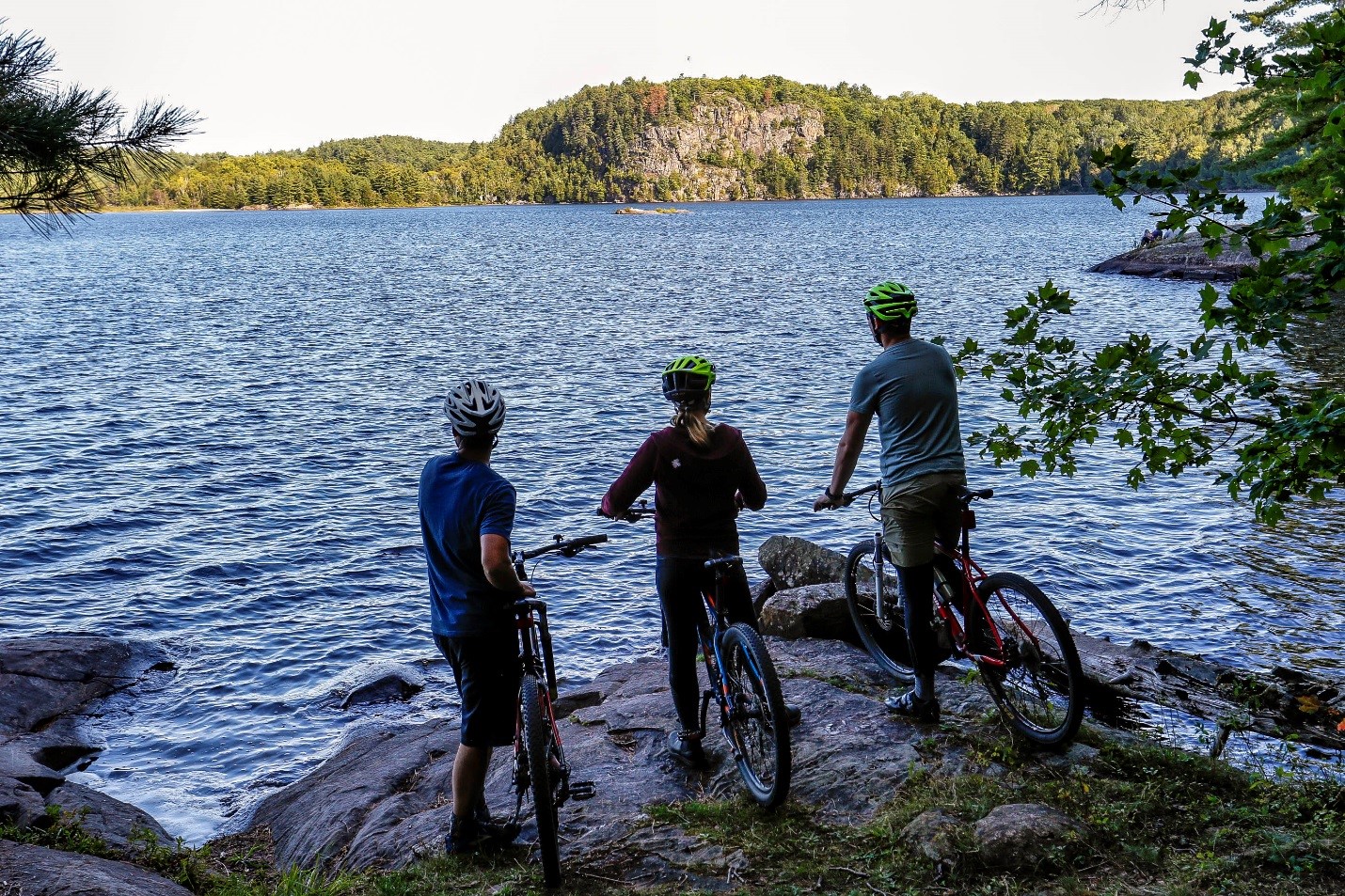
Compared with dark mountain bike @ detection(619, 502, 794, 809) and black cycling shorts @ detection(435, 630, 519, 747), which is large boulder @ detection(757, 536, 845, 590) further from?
black cycling shorts @ detection(435, 630, 519, 747)

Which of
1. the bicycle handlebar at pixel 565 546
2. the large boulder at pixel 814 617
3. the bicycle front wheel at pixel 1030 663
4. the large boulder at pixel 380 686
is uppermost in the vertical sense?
the bicycle handlebar at pixel 565 546

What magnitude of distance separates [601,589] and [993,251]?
3125 inches

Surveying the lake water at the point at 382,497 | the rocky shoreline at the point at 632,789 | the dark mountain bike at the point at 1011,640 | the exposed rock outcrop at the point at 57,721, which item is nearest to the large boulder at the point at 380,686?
the lake water at the point at 382,497

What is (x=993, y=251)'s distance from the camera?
88125 mm

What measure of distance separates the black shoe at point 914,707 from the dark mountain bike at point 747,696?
1269 mm

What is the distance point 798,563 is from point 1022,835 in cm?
719

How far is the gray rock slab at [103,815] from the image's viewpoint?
7.91 m

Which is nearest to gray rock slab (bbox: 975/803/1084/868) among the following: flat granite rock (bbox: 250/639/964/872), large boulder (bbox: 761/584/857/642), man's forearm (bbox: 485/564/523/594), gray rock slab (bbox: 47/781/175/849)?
flat granite rock (bbox: 250/639/964/872)

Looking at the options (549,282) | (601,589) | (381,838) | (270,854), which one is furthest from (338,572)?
(549,282)

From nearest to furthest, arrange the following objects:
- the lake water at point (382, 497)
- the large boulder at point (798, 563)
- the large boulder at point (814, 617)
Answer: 1. the large boulder at point (814, 617)
2. the large boulder at point (798, 563)
3. the lake water at point (382, 497)

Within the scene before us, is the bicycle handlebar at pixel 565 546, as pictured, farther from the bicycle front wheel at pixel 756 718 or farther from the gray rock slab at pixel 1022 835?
the gray rock slab at pixel 1022 835

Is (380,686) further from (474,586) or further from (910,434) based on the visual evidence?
(910,434)

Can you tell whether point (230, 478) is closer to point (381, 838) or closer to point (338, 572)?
point (338, 572)

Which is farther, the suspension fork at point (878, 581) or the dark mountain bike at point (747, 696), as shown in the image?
the suspension fork at point (878, 581)
